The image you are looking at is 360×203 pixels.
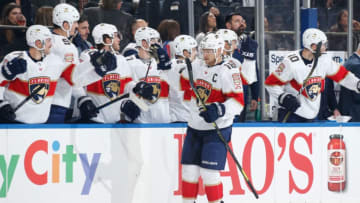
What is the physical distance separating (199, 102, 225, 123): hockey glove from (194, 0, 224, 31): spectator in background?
256cm

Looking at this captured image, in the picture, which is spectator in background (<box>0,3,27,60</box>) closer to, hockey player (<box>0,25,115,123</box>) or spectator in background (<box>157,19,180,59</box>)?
hockey player (<box>0,25,115,123</box>)

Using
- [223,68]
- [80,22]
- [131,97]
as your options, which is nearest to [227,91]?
[223,68]

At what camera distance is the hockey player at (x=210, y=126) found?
643 centimetres

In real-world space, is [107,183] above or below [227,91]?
below

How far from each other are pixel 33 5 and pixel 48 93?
1.28m

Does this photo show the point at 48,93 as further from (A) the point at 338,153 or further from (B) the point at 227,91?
(A) the point at 338,153

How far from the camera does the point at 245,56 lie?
8086mm

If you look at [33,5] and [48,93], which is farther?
[33,5]

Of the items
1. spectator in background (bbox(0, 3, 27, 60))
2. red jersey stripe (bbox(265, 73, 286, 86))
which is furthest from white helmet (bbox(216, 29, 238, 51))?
spectator in background (bbox(0, 3, 27, 60))

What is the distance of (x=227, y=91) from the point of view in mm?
6453

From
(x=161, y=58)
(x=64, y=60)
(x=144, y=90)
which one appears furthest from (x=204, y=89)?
(x=64, y=60)

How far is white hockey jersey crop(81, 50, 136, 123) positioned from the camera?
23.2 feet

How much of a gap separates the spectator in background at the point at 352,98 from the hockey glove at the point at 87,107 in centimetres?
285

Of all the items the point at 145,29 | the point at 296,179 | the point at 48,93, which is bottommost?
the point at 296,179
